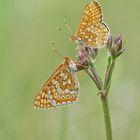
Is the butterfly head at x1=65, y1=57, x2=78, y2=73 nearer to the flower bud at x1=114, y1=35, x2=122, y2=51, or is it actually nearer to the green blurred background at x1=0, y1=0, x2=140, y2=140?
the flower bud at x1=114, y1=35, x2=122, y2=51

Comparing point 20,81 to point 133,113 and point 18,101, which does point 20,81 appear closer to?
point 18,101

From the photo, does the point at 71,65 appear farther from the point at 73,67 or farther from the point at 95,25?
the point at 95,25

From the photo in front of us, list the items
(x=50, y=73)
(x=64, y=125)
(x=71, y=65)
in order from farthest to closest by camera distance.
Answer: (x=50, y=73)
(x=64, y=125)
(x=71, y=65)

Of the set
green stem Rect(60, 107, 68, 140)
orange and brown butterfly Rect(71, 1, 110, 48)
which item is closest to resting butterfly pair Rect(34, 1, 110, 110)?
orange and brown butterfly Rect(71, 1, 110, 48)

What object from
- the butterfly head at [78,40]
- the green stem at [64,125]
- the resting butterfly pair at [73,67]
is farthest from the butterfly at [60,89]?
the green stem at [64,125]

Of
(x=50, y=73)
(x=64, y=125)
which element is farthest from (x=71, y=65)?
(x=50, y=73)

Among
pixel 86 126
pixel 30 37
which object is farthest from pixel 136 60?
pixel 30 37
